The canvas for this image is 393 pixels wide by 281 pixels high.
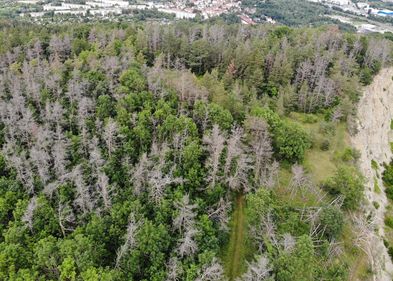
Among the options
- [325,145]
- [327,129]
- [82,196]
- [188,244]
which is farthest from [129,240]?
[327,129]

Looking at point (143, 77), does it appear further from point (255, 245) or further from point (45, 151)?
point (255, 245)

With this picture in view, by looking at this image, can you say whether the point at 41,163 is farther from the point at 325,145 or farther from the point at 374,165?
the point at 374,165

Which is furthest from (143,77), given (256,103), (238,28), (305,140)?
(238,28)

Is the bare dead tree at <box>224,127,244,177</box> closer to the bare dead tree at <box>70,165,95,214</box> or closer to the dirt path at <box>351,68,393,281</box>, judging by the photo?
the bare dead tree at <box>70,165,95,214</box>

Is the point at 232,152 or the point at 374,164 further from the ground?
the point at 232,152

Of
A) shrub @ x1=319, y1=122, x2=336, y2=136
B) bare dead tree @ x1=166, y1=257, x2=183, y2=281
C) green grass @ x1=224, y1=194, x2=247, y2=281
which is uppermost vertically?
shrub @ x1=319, y1=122, x2=336, y2=136

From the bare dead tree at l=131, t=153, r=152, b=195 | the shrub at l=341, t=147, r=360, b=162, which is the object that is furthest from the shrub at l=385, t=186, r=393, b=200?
the bare dead tree at l=131, t=153, r=152, b=195
